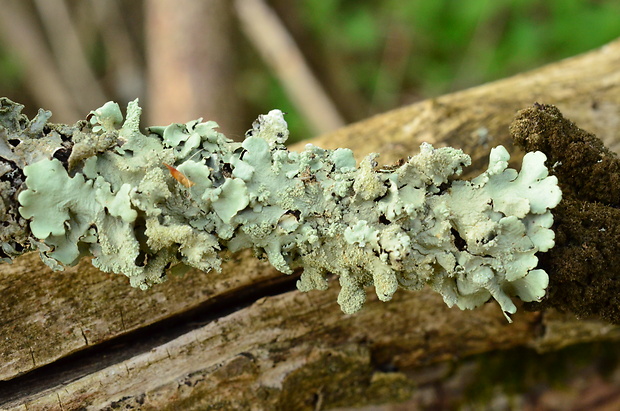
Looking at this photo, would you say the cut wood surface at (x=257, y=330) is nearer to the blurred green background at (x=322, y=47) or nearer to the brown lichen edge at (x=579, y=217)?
the brown lichen edge at (x=579, y=217)

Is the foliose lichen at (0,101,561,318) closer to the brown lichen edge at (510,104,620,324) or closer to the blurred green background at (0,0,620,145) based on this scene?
the brown lichen edge at (510,104,620,324)

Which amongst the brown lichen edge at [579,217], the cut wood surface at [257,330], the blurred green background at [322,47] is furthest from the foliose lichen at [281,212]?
the blurred green background at [322,47]

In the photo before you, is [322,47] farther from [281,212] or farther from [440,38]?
[281,212]

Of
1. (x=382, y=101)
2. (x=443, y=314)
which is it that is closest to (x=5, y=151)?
(x=443, y=314)

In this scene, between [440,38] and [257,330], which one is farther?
[440,38]

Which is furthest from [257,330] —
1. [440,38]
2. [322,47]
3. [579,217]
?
[440,38]
